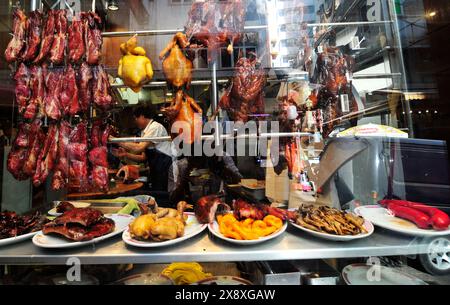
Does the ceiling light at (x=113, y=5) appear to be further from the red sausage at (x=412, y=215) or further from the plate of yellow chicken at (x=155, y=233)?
the red sausage at (x=412, y=215)

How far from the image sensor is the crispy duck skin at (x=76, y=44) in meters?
2.06

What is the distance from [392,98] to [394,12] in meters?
0.94

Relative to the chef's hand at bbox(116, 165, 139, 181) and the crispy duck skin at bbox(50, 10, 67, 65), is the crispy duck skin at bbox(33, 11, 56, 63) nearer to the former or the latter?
the crispy duck skin at bbox(50, 10, 67, 65)

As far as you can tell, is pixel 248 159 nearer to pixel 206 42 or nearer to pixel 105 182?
pixel 206 42

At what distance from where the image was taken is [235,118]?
216 centimetres

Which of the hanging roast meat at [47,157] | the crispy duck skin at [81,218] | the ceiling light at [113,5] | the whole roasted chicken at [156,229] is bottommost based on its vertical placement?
the whole roasted chicken at [156,229]

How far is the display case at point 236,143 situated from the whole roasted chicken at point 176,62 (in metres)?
0.01

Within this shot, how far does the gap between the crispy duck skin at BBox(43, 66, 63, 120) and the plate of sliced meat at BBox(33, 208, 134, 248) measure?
972 mm

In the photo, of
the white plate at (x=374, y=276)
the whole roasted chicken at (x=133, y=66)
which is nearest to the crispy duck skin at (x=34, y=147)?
the whole roasted chicken at (x=133, y=66)

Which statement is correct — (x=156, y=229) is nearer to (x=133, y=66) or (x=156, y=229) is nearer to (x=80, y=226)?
(x=80, y=226)

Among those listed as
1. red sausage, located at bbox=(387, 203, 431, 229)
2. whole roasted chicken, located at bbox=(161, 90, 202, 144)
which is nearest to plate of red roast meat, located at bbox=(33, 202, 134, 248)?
whole roasted chicken, located at bbox=(161, 90, 202, 144)

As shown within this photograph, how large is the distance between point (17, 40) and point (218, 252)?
2.55 m

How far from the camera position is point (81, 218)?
1.61 m

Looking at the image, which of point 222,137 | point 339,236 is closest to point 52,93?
point 222,137
